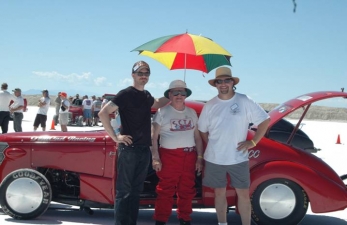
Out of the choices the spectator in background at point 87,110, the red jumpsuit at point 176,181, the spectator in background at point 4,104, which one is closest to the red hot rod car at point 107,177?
the red jumpsuit at point 176,181

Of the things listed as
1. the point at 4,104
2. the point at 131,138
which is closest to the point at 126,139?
the point at 131,138

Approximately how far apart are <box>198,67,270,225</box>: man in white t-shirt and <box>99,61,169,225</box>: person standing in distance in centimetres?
62

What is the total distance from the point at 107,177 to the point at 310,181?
7.33ft

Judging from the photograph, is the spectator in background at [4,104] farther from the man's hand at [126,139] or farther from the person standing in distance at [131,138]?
the man's hand at [126,139]

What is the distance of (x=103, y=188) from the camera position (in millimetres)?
5414

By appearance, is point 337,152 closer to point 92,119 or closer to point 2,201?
point 2,201

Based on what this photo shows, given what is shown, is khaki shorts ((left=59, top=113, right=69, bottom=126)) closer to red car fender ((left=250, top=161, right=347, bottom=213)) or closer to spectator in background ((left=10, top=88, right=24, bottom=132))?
spectator in background ((left=10, top=88, right=24, bottom=132))

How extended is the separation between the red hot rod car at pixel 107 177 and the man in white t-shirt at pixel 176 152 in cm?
33

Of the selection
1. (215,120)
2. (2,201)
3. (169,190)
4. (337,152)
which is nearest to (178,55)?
(215,120)

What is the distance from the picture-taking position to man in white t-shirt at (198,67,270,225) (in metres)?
4.83

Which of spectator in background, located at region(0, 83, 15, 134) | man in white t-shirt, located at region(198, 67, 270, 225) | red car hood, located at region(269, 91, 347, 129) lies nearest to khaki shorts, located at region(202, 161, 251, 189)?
man in white t-shirt, located at region(198, 67, 270, 225)

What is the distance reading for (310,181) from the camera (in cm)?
527

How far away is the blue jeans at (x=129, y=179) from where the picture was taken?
4824 millimetres

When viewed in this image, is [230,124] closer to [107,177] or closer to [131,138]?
[131,138]
